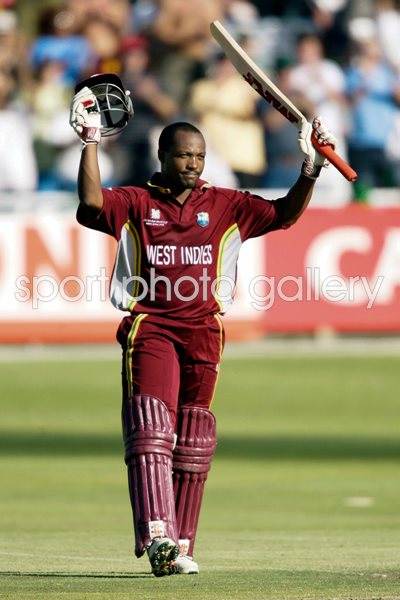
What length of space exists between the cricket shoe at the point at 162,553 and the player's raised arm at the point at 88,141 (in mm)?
1409

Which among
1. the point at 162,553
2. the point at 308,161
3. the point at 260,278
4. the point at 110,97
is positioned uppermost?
the point at 110,97

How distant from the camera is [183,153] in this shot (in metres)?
6.70

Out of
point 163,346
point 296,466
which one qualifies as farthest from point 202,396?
point 296,466

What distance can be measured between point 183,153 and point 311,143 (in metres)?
0.56

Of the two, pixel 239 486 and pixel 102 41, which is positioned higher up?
pixel 102 41

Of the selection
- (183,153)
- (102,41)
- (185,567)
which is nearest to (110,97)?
(183,153)

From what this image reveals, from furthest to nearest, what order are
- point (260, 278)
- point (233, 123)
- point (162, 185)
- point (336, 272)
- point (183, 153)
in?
point (233, 123)
point (336, 272)
point (260, 278)
point (162, 185)
point (183, 153)

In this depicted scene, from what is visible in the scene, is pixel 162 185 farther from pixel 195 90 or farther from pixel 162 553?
pixel 195 90

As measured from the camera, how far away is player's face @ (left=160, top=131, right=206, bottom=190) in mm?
6684

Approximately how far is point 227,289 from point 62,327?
10398mm

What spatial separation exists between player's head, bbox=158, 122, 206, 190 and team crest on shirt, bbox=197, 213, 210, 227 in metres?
0.13

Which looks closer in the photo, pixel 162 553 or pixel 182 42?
pixel 162 553

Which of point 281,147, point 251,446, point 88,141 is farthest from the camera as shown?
point 281,147

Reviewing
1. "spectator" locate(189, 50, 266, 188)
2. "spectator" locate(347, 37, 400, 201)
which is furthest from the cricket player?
"spectator" locate(347, 37, 400, 201)
